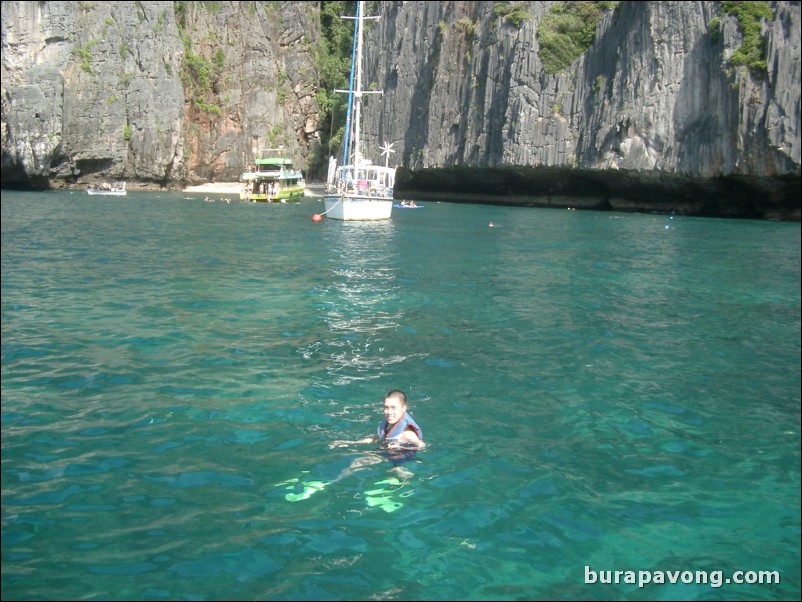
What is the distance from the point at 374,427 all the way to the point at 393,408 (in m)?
1.07

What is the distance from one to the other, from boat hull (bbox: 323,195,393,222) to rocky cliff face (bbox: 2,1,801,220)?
2002cm

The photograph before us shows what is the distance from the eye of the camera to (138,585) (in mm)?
5219

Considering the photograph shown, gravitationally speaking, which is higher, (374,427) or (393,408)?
(393,408)

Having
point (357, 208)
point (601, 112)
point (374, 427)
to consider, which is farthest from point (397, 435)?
point (601, 112)

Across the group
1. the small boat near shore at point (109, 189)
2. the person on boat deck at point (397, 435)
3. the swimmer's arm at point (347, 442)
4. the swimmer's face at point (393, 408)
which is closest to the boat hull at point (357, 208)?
the small boat near shore at point (109, 189)

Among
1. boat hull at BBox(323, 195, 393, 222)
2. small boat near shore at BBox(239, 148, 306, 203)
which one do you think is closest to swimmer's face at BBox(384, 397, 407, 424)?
boat hull at BBox(323, 195, 393, 222)

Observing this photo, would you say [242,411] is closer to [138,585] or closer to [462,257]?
[138,585]

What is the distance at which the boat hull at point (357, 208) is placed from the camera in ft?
124

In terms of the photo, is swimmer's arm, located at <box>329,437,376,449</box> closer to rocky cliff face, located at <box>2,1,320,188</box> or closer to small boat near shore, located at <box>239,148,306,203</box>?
small boat near shore, located at <box>239,148,306,203</box>

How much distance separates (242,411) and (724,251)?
75.9 feet

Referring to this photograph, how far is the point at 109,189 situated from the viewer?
57.9 metres

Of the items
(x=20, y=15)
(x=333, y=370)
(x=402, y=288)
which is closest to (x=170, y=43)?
(x=20, y=15)

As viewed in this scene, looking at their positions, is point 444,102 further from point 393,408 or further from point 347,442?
point 393,408

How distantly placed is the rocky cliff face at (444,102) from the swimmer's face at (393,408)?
130ft
